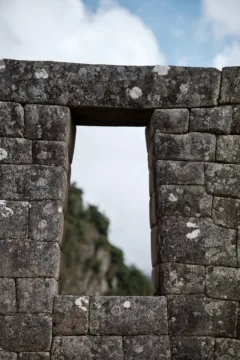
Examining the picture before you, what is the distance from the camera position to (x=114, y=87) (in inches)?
224

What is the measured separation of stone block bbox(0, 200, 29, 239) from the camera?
5.24m

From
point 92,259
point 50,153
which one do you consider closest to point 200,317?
point 50,153

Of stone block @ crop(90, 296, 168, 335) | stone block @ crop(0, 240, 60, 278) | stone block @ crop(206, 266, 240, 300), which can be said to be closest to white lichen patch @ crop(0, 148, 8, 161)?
stone block @ crop(0, 240, 60, 278)

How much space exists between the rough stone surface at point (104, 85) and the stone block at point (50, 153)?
45 centimetres

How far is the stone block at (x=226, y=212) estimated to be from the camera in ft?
17.7

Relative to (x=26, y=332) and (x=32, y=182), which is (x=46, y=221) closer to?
(x=32, y=182)

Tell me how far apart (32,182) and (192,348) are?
2.19m

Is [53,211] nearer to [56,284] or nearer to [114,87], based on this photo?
[56,284]

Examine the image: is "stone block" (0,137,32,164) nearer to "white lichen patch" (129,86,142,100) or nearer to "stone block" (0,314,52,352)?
"white lichen patch" (129,86,142,100)

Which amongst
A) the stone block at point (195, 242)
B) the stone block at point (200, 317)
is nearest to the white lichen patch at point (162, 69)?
the stone block at point (195, 242)

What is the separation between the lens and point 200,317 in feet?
16.7

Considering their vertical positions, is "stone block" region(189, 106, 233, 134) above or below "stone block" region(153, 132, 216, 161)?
above

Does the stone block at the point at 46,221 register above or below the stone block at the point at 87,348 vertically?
above

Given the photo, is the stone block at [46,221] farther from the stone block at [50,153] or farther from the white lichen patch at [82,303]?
the white lichen patch at [82,303]
